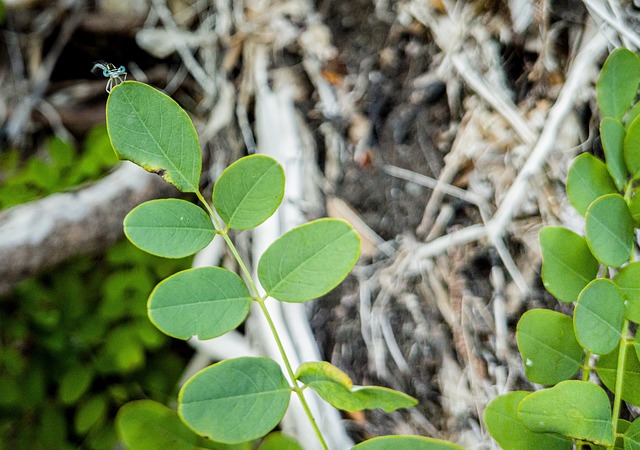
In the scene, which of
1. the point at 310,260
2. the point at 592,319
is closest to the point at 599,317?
the point at 592,319

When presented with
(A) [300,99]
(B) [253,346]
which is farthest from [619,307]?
(A) [300,99]

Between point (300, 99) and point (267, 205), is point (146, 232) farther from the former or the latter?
point (300, 99)

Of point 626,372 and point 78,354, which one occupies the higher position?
point 626,372

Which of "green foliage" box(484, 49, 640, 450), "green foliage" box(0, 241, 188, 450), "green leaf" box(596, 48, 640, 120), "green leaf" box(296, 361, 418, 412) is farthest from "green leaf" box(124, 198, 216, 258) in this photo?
"green foliage" box(0, 241, 188, 450)

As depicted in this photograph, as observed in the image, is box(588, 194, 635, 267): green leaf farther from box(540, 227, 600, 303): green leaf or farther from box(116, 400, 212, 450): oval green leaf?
box(116, 400, 212, 450): oval green leaf

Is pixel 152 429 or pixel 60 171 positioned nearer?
pixel 152 429

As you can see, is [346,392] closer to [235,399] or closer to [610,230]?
[235,399]

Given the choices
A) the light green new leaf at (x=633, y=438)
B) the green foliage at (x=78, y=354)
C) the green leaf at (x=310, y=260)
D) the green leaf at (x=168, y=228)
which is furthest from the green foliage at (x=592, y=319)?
the green foliage at (x=78, y=354)

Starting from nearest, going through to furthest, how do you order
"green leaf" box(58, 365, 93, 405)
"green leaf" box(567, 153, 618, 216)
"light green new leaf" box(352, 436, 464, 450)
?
"light green new leaf" box(352, 436, 464, 450), "green leaf" box(567, 153, 618, 216), "green leaf" box(58, 365, 93, 405)
